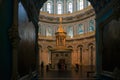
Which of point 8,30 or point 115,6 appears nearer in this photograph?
point 8,30

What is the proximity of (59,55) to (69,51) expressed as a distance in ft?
6.89

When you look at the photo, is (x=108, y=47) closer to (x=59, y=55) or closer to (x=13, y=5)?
(x=13, y=5)

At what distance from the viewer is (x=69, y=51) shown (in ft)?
151

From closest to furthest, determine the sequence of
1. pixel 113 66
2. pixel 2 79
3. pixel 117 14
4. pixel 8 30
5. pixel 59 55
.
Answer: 1. pixel 2 79
2. pixel 8 30
3. pixel 117 14
4. pixel 113 66
5. pixel 59 55

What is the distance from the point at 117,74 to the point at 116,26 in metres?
2.42

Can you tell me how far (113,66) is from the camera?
42.3 ft

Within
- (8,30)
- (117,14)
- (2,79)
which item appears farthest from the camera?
(117,14)

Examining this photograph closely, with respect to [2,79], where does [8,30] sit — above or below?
above

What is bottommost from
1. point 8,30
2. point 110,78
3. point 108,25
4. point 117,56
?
point 110,78

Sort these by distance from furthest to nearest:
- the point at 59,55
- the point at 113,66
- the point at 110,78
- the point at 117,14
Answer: the point at 59,55
the point at 110,78
the point at 113,66
the point at 117,14

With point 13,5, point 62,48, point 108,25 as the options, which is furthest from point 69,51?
point 13,5

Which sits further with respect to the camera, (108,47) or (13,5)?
(108,47)

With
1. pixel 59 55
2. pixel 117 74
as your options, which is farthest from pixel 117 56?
pixel 59 55

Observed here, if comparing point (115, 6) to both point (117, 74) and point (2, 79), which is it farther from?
point (2, 79)
